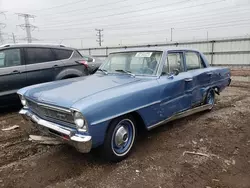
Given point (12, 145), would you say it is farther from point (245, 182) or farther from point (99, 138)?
point (245, 182)

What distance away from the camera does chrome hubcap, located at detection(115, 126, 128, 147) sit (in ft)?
10.3

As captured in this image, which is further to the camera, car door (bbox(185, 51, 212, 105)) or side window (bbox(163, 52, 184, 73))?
car door (bbox(185, 51, 212, 105))

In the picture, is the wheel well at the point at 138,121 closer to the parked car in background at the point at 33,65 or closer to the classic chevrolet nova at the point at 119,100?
the classic chevrolet nova at the point at 119,100

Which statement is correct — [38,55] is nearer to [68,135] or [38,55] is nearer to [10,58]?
[10,58]

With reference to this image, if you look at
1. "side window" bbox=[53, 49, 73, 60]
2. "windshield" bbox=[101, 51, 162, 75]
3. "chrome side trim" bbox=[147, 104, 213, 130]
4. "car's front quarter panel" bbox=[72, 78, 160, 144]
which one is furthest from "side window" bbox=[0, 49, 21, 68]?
"chrome side trim" bbox=[147, 104, 213, 130]

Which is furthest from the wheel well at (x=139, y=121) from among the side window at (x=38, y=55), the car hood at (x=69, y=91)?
the side window at (x=38, y=55)

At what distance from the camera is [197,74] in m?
4.79

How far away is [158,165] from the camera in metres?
3.14

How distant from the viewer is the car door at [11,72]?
17.2 feet

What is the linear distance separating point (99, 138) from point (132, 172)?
0.67 metres

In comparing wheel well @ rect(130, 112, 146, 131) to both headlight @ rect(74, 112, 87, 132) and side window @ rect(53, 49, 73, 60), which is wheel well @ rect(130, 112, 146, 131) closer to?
headlight @ rect(74, 112, 87, 132)

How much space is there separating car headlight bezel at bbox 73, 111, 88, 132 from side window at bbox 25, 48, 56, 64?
12.1ft

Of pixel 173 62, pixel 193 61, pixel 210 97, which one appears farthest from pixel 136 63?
pixel 210 97

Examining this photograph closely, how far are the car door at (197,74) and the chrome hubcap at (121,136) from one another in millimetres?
2054
